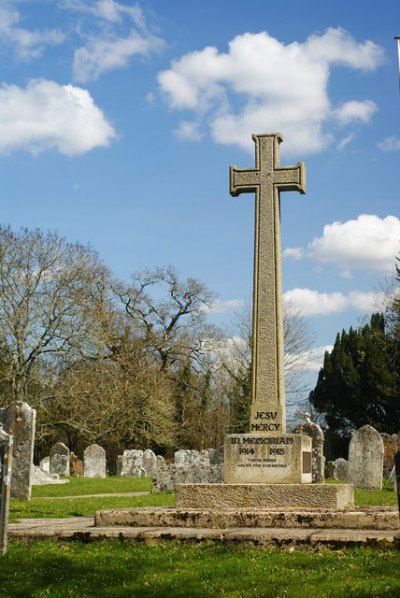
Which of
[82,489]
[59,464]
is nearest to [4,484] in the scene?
[82,489]

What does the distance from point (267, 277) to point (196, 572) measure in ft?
19.2

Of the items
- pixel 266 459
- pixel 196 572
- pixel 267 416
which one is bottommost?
pixel 196 572

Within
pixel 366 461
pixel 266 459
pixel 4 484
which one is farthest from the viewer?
pixel 366 461

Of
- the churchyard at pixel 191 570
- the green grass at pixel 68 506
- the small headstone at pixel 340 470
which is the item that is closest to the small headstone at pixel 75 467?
the small headstone at pixel 340 470

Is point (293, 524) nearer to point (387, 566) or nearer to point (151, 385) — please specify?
point (387, 566)

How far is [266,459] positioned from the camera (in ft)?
36.7

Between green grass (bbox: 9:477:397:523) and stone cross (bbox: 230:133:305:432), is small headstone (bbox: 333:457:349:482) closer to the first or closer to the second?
green grass (bbox: 9:477:397:523)

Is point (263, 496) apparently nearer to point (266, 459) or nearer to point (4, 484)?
point (266, 459)

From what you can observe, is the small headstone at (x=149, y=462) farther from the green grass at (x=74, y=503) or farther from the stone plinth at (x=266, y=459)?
the stone plinth at (x=266, y=459)

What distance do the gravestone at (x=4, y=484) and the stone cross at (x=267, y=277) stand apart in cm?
432

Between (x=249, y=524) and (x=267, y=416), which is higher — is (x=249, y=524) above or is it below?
below

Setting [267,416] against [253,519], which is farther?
[267,416]

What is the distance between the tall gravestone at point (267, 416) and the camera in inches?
416

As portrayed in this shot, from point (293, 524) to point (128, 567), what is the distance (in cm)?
254
